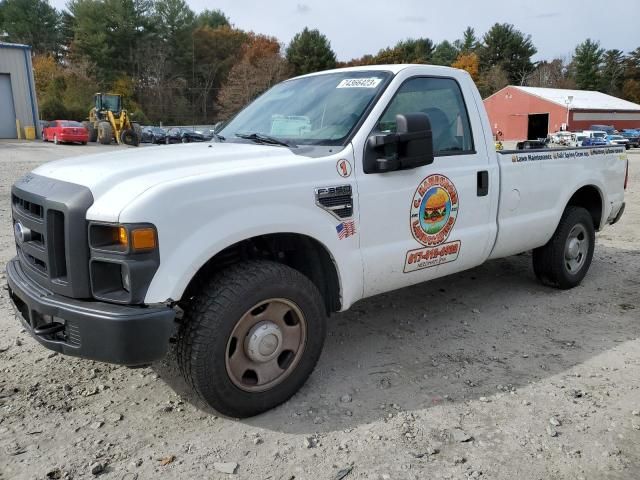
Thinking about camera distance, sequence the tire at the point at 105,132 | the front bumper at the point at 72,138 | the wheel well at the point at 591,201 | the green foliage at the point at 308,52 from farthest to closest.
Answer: the green foliage at the point at 308,52, the tire at the point at 105,132, the front bumper at the point at 72,138, the wheel well at the point at 591,201

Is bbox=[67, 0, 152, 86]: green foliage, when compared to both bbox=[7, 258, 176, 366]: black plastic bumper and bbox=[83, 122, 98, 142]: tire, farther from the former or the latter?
bbox=[7, 258, 176, 366]: black plastic bumper

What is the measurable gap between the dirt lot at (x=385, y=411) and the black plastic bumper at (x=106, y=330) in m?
0.56

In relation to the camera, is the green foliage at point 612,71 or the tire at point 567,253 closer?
the tire at point 567,253

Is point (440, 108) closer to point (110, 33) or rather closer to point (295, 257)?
point (295, 257)

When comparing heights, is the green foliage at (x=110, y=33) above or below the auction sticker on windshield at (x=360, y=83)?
above

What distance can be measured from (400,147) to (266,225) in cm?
102

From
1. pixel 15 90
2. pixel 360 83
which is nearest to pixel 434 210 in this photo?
pixel 360 83

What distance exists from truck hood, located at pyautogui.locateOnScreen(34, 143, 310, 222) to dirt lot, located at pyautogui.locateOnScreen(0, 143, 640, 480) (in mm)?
1233

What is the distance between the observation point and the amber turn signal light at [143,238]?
2469 mm

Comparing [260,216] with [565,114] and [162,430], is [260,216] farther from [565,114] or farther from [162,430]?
[565,114]

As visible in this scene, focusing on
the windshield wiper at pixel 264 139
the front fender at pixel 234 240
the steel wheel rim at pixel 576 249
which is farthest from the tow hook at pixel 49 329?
the steel wheel rim at pixel 576 249

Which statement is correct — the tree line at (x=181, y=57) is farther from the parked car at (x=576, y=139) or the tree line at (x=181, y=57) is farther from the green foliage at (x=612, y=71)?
the parked car at (x=576, y=139)

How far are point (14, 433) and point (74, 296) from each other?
0.90 m

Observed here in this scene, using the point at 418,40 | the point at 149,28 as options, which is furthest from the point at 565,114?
the point at 149,28
